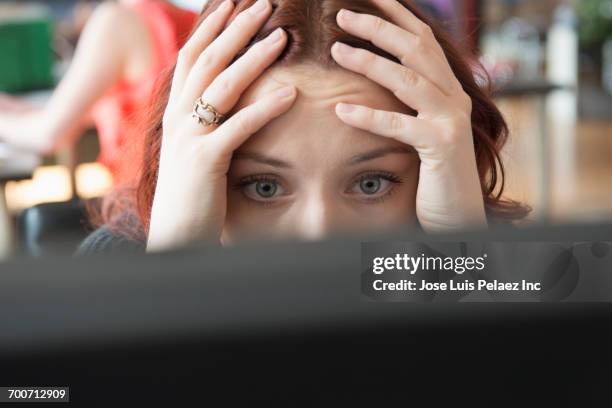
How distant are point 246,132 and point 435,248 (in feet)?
0.55

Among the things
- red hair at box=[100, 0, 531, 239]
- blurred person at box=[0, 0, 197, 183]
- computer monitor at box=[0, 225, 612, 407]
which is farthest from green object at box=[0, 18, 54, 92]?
computer monitor at box=[0, 225, 612, 407]

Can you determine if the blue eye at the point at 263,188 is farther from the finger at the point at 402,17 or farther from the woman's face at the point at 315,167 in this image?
the finger at the point at 402,17

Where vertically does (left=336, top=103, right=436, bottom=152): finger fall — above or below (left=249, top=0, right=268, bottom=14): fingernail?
below

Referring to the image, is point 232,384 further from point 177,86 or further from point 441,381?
point 177,86

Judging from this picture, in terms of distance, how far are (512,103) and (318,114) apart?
707 millimetres

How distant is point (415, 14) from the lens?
1.56 feet

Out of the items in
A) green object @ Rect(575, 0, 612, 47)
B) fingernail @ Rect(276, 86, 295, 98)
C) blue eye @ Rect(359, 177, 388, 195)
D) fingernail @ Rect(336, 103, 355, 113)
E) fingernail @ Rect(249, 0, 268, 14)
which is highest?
green object @ Rect(575, 0, 612, 47)

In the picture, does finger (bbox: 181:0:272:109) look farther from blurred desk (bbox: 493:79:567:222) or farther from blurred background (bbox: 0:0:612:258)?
blurred desk (bbox: 493:79:567:222)

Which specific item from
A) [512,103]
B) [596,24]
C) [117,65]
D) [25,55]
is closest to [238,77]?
[117,65]

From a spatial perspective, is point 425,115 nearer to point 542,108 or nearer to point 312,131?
point 312,131

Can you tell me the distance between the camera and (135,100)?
2.54 feet

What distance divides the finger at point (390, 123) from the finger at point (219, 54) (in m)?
0.06

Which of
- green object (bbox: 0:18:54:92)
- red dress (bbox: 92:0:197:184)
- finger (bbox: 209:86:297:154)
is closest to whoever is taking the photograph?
finger (bbox: 209:86:297:154)

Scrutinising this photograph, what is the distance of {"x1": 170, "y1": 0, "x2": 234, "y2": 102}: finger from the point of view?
449 millimetres
